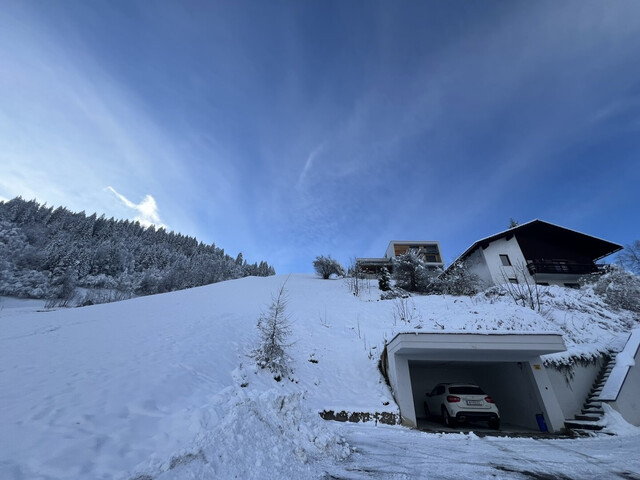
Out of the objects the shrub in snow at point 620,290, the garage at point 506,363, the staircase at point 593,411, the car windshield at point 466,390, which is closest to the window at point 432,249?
the shrub in snow at point 620,290

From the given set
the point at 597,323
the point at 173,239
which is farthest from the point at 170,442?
the point at 173,239

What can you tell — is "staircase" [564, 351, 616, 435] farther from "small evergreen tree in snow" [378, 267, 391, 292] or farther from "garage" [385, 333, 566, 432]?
"small evergreen tree in snow" [378, 267, 391, 292]

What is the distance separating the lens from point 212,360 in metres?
9.11

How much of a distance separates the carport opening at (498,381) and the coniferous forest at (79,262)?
36483 mm

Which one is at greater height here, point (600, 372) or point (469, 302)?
point (469, 302)

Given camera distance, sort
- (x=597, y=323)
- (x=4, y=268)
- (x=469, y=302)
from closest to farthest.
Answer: (x=597, y=323) < (x=469, y=302) < (x=4, y=268)

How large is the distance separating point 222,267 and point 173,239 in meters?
38.6

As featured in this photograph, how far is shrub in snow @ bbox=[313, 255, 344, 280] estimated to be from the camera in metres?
44.2

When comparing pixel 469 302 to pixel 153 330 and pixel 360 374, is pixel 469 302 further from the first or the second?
pixel 153 330

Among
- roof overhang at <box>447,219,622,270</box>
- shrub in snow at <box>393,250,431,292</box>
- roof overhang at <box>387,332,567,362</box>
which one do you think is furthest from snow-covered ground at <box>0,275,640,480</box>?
roof overhang at <box>447,219,622,270</box>

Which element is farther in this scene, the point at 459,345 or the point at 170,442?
the point at 459,345

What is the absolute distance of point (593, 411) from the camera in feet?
32.8

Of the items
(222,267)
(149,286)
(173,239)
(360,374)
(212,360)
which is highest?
(173,239)

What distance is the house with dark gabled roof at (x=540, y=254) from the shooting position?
1039 inches
